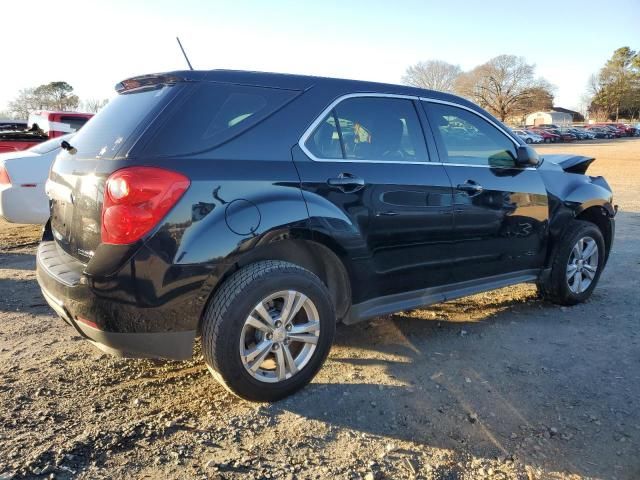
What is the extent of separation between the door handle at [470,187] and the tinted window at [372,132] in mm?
346

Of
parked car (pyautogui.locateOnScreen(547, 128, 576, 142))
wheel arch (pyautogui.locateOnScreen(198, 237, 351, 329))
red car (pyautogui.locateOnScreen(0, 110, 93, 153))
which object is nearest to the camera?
wheel arch (pyautogui.locateOnScreen(198, 237, 351, 329))

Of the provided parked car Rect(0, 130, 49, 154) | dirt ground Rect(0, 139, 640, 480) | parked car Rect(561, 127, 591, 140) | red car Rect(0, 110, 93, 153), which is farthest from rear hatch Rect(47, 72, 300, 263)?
parked car Rect(561, 127, 591, 140)

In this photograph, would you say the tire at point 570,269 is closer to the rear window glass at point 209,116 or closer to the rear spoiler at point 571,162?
the rear spoiler at point 571,162

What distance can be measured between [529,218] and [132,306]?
3140 mm

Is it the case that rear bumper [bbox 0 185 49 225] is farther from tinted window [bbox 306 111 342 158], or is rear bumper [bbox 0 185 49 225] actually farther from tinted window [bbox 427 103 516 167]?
tinted window [bbox 427 103 516 167]

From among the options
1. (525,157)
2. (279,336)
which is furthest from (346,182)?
(525,157)

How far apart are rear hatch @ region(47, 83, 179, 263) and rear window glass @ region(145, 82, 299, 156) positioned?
0.12 m

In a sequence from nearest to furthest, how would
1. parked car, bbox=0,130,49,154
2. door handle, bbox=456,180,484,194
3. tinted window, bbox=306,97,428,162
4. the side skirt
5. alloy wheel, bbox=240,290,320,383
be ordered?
alloy wheel, bbox=240,290,320,383 < tinted window, bbox=306,97,428,162 < the side skirt < door handle, bbox=456,180,484,194 < parked car, bbox=0,130,49,154

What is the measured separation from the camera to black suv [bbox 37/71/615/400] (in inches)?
103

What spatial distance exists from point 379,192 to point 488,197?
110 centimetres

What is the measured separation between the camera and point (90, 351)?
146 inches

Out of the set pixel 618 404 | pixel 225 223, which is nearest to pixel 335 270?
pixel 225 223

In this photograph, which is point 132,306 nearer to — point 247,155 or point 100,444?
point 100,444

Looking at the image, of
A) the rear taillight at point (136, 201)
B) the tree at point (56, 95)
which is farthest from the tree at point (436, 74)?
the rear taillight at point (136, 201)
